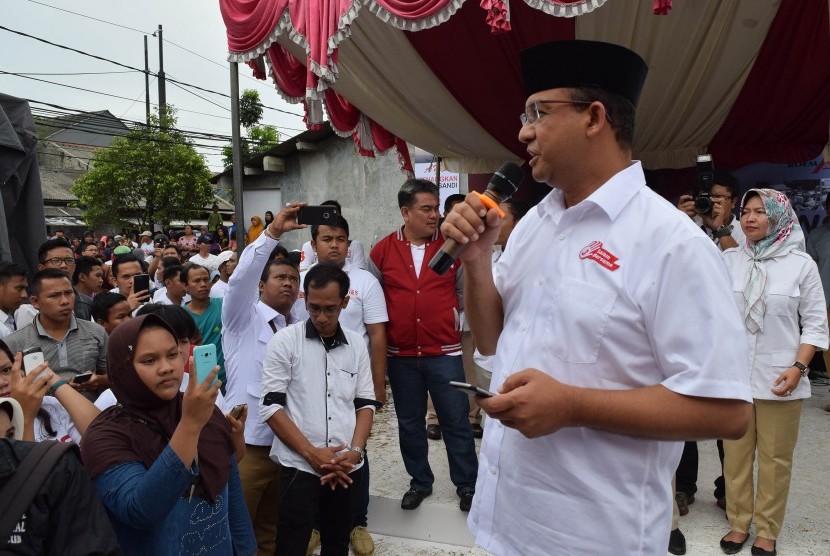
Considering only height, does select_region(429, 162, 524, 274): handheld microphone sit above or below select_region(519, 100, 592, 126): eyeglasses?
below

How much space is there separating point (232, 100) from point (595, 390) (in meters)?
6.02

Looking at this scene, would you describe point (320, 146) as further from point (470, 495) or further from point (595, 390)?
point (595, 390)

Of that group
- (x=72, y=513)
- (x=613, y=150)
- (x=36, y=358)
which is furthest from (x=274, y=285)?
(x=613, y=150)

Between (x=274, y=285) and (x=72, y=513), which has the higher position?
(x=274, y=285)

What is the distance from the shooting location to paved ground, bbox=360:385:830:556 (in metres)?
3.59

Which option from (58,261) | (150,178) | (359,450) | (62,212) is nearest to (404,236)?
(359,450)

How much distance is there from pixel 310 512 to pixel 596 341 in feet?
6.66

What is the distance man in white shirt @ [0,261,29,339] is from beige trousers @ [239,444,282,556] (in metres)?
2.02

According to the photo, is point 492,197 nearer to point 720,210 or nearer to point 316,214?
point 316,214

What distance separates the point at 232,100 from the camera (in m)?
6.54

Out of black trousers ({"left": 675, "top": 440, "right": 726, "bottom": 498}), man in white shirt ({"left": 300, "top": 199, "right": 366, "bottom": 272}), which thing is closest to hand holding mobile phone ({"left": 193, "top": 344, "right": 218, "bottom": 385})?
man in white shirt ({"left": 300, "top": 199, "right": 366, "bottom": 272})

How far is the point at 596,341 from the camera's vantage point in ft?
4.54

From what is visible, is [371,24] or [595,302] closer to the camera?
[595,302]

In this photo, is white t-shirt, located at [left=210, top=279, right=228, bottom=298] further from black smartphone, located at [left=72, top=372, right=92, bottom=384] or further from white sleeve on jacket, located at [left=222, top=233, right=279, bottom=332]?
black smartphone, located at [left=72, top=372, right=92, bottom=384]
